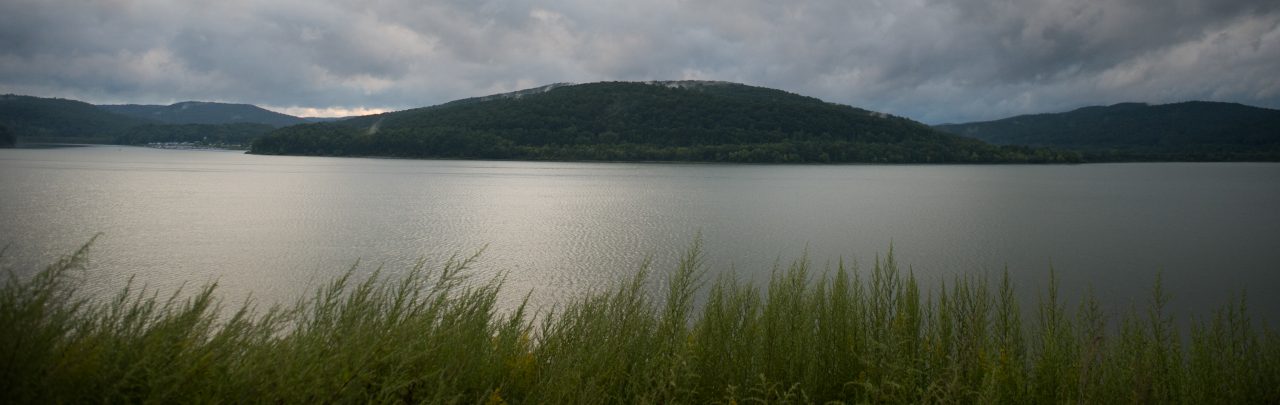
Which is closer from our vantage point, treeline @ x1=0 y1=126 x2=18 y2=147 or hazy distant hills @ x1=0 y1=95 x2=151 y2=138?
treeline @ x1=0 y1=126 x2=18 y2=147

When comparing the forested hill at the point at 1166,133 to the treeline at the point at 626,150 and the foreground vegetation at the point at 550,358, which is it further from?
the foreground vegetation at the point at 550,358

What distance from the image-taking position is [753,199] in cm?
3928

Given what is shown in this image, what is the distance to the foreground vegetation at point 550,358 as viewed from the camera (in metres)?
3.04

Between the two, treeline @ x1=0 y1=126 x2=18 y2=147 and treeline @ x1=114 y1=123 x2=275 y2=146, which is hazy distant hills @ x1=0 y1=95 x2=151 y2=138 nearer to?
treeline @ x1=114 y1=123 x2=275 y2=146

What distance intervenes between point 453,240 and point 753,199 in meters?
21.1

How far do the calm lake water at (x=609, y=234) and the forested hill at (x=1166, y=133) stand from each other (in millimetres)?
112312

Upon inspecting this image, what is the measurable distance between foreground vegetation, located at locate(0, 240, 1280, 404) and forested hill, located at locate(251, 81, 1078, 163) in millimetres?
96291

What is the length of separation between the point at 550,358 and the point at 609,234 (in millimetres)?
18922

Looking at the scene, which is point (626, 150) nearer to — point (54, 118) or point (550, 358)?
point (550, 358)

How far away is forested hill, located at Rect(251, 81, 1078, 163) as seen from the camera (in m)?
106

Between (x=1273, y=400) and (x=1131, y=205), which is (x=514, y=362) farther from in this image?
(x=1131, y=205)

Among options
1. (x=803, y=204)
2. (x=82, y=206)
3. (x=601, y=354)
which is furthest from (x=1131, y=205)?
(x=82, y=206)

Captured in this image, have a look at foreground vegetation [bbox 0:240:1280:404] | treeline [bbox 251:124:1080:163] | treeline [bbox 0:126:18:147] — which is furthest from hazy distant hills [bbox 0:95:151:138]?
foreground vegetation [bbox 0:240:1280:404]

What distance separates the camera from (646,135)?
116188 mm
